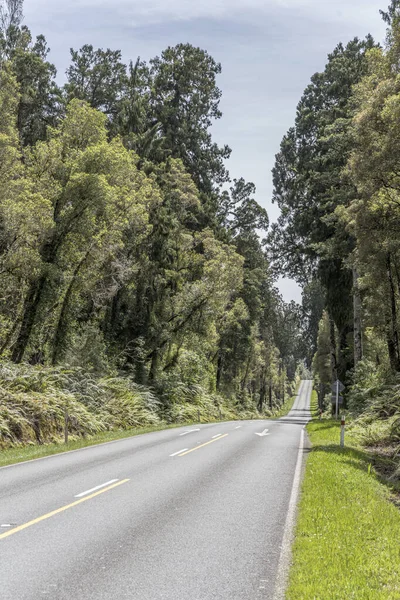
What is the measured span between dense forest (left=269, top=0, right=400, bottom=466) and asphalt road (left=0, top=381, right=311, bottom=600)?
7748mm

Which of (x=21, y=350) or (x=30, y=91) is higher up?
(x=30, y=91)

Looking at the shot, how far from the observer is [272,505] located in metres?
9.40

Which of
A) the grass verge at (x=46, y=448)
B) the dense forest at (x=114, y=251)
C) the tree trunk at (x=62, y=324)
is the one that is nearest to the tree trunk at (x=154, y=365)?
the dense forest at (x=114, y=251)

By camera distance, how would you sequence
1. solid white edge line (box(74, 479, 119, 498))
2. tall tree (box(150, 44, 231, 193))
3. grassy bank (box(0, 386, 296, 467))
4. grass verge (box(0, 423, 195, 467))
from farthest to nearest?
tall tree (box(150, 44, 231, 193)) < grassy bank (box(0, 386, 296, 467)) < grass verge (box(0, 423, 195, 467)) < solid white edge line (box(74, 479, 119, 498))

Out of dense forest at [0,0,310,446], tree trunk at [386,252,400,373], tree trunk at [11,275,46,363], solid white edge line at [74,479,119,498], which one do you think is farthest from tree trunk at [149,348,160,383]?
solid white edge line at [74,479,119,498]

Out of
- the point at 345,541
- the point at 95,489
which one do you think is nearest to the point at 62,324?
the point at 95,489

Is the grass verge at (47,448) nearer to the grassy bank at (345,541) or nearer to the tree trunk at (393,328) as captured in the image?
the grassy bank at (345,541)

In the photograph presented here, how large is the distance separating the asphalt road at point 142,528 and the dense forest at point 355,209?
25.4 feet

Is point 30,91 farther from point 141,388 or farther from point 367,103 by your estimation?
point 367,103

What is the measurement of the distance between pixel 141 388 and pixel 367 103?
1942cm

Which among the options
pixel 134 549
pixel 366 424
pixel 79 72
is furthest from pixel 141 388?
pixel 79 72

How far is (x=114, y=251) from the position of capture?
92.9ft

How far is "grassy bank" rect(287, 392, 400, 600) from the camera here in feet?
17.8

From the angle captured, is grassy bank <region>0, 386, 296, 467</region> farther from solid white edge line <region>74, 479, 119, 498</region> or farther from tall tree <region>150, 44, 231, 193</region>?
tall tree <region>150, 44, 231, 193</region>
